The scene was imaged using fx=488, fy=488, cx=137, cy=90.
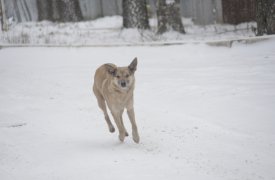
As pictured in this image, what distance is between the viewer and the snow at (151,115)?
607cm

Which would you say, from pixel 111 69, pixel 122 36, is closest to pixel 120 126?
pixel 111 69

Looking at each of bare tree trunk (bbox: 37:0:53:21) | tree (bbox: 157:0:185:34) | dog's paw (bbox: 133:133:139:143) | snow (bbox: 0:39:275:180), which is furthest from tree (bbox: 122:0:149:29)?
dog's paw (bbox: 133:133:139:143)

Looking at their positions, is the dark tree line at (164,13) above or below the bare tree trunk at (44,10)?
below

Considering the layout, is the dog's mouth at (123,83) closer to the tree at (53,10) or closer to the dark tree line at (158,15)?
the dark tree line at (158,15)

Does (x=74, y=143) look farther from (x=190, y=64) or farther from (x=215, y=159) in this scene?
(x=190, y=64)

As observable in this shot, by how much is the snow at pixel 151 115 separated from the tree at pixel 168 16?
7.23 feet

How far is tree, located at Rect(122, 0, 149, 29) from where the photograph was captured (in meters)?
15.8

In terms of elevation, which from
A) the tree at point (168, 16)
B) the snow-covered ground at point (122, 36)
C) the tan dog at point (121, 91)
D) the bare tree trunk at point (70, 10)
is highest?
the bare tree trunk at point (70, 10)

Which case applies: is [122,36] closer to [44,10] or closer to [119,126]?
[119,126]

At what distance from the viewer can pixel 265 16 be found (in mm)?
12328

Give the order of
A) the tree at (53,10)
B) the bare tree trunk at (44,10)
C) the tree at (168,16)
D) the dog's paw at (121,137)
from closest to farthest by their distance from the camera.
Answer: the dog's paw at (121,137) < the tree at (168,16) < the tree at (53,10) < the bare tree trunk at (44,10)

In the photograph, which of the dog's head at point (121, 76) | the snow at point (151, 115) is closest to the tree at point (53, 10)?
the snow at point (151, 115)

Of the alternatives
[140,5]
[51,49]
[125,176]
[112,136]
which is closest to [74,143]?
[112,136]

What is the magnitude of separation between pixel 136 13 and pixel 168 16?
1385 mm
